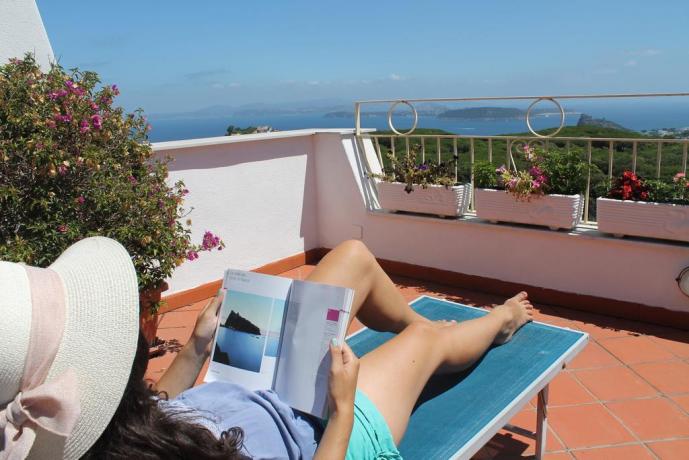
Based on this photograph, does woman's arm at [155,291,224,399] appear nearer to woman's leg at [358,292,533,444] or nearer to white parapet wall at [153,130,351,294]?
woman's leg at [358,292,533,444]

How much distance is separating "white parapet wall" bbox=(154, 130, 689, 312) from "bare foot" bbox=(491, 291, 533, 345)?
1.36m

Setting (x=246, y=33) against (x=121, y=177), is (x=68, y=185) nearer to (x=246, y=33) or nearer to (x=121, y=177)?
(x=121, y=177)

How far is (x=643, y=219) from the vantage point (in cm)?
353

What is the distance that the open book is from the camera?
5.11 ft

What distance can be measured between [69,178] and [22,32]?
1.68 metres

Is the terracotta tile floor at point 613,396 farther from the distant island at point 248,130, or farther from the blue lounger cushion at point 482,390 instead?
the distant island at point 248,130

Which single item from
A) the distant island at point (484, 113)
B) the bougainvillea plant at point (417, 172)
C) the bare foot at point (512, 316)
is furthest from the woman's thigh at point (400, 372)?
the distant island at point (484, 113)

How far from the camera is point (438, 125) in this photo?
191 inches

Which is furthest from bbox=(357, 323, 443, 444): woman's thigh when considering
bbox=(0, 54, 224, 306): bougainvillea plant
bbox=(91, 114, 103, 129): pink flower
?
bbox=(91, 114, 103, 129): pink flower

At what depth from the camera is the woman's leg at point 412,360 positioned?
5.75 feet

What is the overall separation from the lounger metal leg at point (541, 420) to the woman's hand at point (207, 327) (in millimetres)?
1315

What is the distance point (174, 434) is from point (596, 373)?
2582 millimetres

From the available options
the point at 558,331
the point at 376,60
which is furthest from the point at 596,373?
the point at 376,60

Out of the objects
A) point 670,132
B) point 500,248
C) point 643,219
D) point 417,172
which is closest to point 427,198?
point 417,172
